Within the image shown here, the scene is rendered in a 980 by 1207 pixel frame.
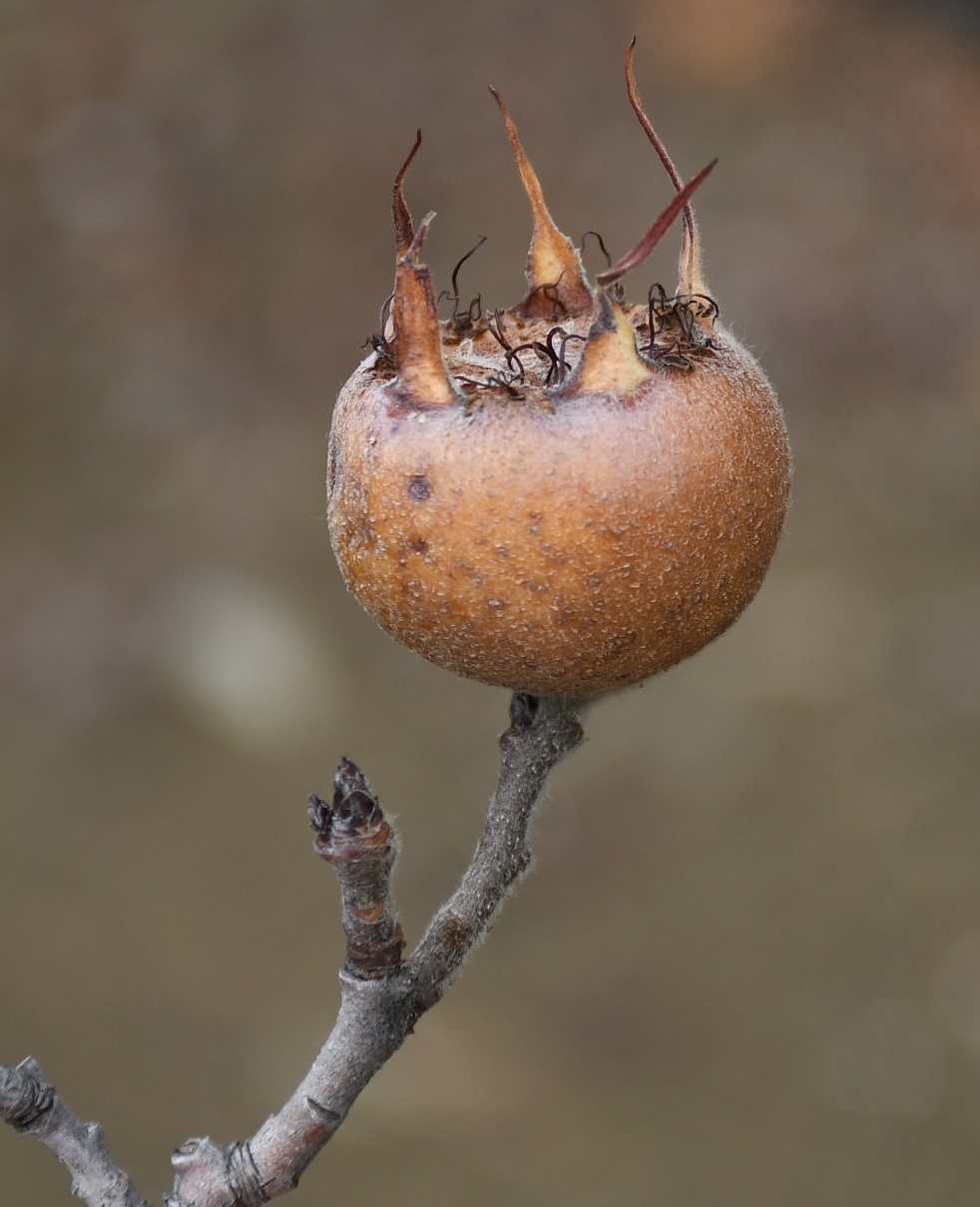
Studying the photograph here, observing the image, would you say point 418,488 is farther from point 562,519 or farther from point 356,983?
point 356,983

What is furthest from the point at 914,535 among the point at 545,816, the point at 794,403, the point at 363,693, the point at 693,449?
the point at 693,449

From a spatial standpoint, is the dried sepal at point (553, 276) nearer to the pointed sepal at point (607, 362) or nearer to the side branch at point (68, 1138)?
the pointed sepal at point (607, 362)

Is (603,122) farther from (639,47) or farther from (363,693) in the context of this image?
(363,693)

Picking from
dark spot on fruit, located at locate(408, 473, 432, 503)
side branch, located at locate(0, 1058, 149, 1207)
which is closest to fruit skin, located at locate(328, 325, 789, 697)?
dark spot on fruit, located at locate(408, 473, 432, 503)

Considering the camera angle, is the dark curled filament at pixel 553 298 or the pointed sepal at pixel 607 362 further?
the dark curled filament at pixel 553 298

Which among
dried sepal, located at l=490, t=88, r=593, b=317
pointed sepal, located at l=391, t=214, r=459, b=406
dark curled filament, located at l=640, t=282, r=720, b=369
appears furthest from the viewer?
dried sepal, located at l=490, t=88, r=593, b=317

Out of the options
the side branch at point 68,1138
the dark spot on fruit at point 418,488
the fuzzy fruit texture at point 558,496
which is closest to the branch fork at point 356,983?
the side branch at point 68,1138

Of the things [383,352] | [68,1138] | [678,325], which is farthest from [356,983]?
[678,325]

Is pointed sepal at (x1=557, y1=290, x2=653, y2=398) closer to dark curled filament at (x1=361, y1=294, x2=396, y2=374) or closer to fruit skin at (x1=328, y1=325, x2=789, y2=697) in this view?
fruit skin at (x1=328, y1=325, x2=789, y2=697)
